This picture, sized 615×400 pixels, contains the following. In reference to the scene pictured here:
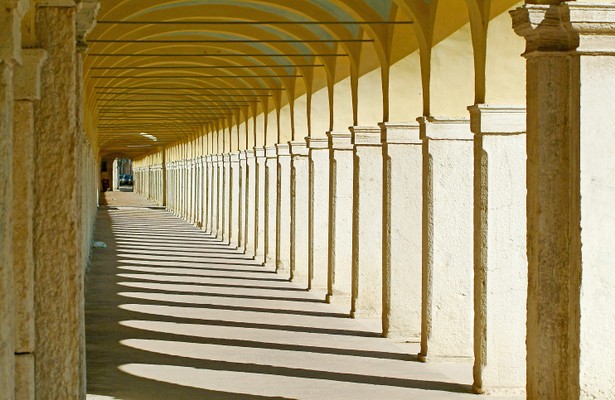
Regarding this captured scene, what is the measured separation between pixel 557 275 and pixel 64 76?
4.40 meters

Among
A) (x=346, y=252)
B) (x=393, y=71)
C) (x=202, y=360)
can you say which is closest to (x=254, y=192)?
(x=346, y=252)

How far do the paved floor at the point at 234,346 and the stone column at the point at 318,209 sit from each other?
52 cm

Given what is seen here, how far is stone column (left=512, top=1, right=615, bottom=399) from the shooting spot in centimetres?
932

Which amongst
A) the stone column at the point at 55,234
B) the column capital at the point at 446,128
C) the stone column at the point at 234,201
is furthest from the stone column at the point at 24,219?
the stone column at the point at 234,201

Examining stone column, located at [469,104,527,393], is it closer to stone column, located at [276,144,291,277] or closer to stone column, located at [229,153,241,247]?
stone column, located at [276,144,291,277]

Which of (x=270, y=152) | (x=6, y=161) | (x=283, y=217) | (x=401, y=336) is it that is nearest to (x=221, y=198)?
(x=270, y=152)

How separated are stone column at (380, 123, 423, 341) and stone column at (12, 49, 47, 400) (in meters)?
8.86

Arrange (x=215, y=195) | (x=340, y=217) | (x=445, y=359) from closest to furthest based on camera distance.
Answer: (x=445, y=359)
(x=340, y=217)
(x=215, y=195)

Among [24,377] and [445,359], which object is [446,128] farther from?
[24,377]

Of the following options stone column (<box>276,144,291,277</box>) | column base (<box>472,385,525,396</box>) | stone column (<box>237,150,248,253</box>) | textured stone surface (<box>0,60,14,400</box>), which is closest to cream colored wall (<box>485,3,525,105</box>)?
column base (<box>472,385,525,396</box>)

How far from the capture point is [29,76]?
334 inches

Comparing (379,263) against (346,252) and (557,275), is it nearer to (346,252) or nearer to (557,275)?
(346,252)

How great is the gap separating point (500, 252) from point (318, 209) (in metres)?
10.6

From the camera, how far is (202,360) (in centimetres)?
1454
